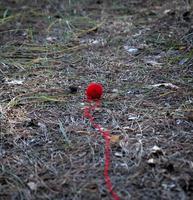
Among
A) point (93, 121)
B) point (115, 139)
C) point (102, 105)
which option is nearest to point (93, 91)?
point (102, 105)

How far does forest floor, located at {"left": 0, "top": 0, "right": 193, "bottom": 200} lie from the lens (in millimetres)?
1554

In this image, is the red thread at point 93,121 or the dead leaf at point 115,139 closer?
the red thread at point 93,121

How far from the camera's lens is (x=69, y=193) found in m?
1.49

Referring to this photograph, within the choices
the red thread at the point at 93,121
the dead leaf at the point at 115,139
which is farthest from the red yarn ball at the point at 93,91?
the dead leaf at the point at 115,139

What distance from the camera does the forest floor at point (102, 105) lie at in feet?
5.10

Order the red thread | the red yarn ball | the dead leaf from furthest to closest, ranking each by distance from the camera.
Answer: the red yarn ball < the dead leaf < the red thread

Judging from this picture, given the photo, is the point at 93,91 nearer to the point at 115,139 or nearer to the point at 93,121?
the point at 93,121

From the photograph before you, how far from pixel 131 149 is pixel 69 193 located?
1.21 ft

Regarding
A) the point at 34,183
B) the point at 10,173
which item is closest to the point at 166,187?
the point at 34,183

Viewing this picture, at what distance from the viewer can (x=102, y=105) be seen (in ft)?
7.04

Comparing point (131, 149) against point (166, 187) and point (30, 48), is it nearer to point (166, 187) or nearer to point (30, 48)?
point (166, 187)

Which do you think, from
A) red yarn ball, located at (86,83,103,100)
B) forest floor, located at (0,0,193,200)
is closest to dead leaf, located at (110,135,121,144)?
forest floor, located at (0,0,193,200)

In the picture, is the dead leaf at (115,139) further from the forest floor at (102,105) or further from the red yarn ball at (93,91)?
the red yarn ball at (93,91)

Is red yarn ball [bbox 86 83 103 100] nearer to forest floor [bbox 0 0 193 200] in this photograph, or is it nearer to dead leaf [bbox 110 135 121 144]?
forest floor [bbox 0 0 193 200]
